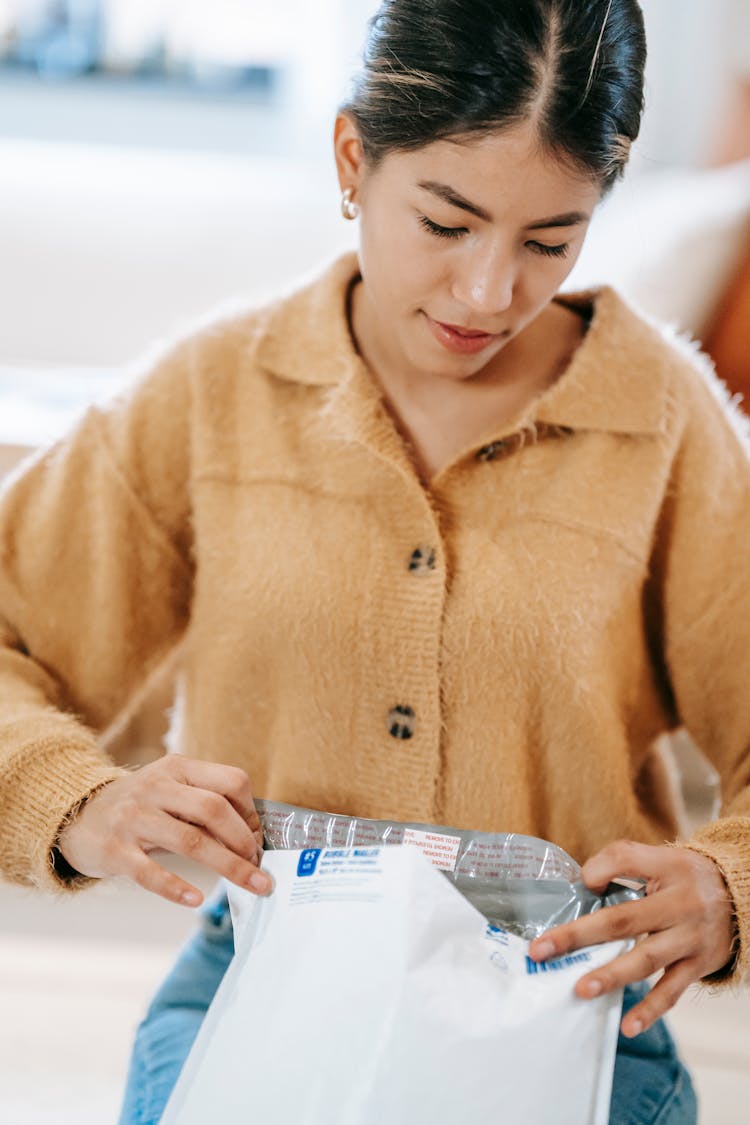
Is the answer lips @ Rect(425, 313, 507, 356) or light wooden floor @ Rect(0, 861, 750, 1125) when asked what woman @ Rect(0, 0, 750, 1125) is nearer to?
lips @ Rect(425, 313, 507, 356)

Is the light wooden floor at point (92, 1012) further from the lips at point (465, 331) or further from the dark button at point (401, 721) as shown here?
the lips at point (465, 331)

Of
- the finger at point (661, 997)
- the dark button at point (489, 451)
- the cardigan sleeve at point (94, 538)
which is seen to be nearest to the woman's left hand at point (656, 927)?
the finger at point (661, 997)

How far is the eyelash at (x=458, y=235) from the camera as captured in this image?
707 millimetres

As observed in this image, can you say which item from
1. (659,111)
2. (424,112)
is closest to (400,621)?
(424,112)

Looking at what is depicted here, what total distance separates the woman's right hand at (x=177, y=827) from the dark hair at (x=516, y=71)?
1.20 ft

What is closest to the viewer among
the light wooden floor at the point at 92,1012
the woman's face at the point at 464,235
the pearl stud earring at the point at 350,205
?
the woman's face at the point at 464,235

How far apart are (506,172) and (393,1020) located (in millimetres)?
433

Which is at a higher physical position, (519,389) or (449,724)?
(519,389)

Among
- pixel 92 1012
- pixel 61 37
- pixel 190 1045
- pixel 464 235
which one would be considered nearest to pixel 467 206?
pixel 464 235

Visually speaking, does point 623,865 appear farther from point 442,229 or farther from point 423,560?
point 442,229

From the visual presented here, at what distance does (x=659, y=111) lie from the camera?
210cm

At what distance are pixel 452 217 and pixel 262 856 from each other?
362 millimetres

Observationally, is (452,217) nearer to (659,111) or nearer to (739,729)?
(739,729)

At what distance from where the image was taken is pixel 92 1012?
3.84 feet
